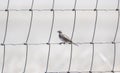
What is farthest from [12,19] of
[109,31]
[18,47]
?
[18,47]

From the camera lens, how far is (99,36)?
26.0 ft

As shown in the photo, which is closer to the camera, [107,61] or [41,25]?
[107,61]

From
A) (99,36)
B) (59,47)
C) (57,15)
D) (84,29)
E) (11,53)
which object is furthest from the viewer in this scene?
(57,15)

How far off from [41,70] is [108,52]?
3.16ft

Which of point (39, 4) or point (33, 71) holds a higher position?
point (39, 4)

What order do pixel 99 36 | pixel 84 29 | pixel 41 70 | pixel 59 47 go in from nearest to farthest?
pixel 41 70
pixel 59 47
pixel 99 36
pixel 84 29

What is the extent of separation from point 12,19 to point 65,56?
260 cm

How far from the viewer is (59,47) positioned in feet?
24.0

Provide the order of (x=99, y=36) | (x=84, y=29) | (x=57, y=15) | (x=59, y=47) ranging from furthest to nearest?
(x=57, y=15), (x=84, y=29), (x=99, y=36), (x=59, y=47)

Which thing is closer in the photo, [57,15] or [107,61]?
[107,61]

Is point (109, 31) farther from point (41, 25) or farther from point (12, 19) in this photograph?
point (12, 19)

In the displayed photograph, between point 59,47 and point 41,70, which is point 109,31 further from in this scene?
point 41,70

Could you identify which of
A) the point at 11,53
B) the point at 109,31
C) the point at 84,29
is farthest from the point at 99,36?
the point at 11,53

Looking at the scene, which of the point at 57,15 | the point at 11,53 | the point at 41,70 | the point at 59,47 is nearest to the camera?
the point at 41,70
